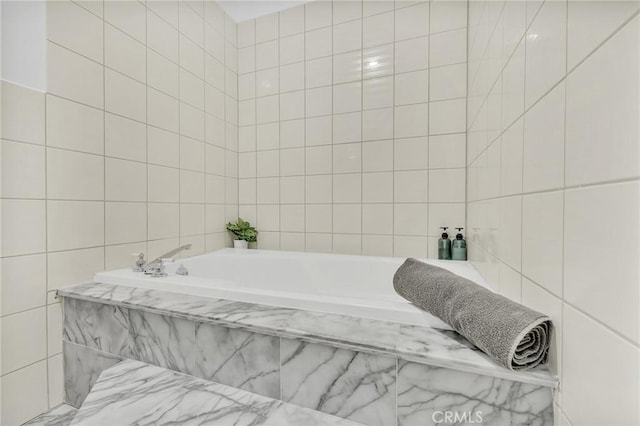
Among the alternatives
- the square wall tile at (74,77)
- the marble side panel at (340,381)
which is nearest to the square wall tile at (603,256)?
the marble side panel at (340,381)

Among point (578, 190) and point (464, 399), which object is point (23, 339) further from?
point (578, 190)

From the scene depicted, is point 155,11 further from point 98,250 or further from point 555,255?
point 555,255

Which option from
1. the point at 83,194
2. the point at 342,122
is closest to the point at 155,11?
the point at 83,194

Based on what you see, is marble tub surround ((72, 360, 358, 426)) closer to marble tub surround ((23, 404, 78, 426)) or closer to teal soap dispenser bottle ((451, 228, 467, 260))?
marble tub surround ((23, 404, 78, 426))

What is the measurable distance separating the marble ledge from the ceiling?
2.25 metres

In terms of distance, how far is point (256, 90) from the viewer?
7.97 feet

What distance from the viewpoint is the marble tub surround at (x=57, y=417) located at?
3.87ft

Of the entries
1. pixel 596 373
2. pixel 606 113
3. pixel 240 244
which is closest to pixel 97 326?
pixel 240 244

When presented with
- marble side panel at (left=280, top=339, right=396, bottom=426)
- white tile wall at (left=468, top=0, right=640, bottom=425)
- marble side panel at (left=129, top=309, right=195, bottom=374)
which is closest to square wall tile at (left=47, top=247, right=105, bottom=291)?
marble side panel at (left=129, top=309, right=195, bottom=374)

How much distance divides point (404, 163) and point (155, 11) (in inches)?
69.8

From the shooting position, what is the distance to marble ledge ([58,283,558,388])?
67cm

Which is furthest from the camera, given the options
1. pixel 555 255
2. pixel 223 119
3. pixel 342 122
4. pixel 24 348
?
pixel 223 119

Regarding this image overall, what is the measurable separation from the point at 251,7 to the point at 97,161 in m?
1.79

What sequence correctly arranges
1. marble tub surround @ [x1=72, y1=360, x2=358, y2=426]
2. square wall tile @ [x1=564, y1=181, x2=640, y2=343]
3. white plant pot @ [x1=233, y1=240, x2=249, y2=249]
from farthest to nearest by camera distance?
white plant pot @ [x1=233, y1=240, x2=249, y2=249]
marble tub surround @ [x1=72, y1=360, x2=358, y2=426]
square wall tile @ [x1=564, y1=181, x2=640, y2=343]
